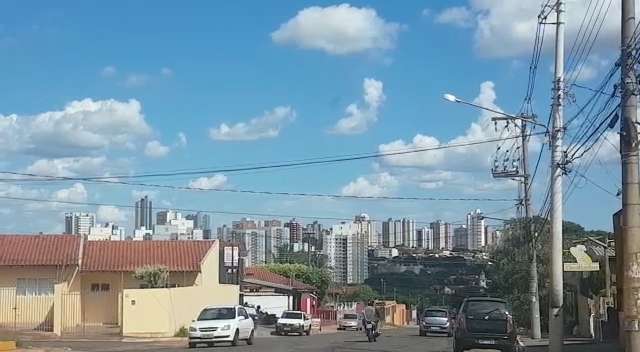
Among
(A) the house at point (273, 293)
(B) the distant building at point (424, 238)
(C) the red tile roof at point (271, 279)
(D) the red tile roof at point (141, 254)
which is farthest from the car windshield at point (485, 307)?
(B) the distant building at point (424, 238)

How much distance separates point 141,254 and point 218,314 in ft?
60.0

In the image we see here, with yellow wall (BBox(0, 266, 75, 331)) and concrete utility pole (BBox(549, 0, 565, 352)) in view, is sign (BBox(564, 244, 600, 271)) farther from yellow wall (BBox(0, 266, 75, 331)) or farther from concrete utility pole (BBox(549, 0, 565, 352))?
yellow wall (BBox(0, 266, 75, 331))

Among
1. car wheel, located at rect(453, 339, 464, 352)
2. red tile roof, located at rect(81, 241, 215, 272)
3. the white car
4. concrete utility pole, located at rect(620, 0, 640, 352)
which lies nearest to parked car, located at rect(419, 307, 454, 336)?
red tile roof, located at rect(81, 241, 215, 272)

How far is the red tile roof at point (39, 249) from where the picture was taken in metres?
48.1

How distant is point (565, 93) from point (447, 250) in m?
72.2

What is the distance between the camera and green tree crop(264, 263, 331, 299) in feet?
285

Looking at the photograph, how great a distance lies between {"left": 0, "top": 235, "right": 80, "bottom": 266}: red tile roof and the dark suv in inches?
1127

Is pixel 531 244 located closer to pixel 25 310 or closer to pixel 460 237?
pixel 25 310

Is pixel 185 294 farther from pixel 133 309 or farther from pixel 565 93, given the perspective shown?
pixel 565 93

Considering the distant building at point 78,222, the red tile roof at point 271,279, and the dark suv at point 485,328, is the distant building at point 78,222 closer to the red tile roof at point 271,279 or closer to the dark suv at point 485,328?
the red tile roof at point 271,279

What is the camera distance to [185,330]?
4338cm

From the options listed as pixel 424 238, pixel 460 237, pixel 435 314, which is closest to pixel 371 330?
pixel 435 314

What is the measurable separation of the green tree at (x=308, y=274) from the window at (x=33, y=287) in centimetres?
3932

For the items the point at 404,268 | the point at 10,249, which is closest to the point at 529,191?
the point at 10,249
